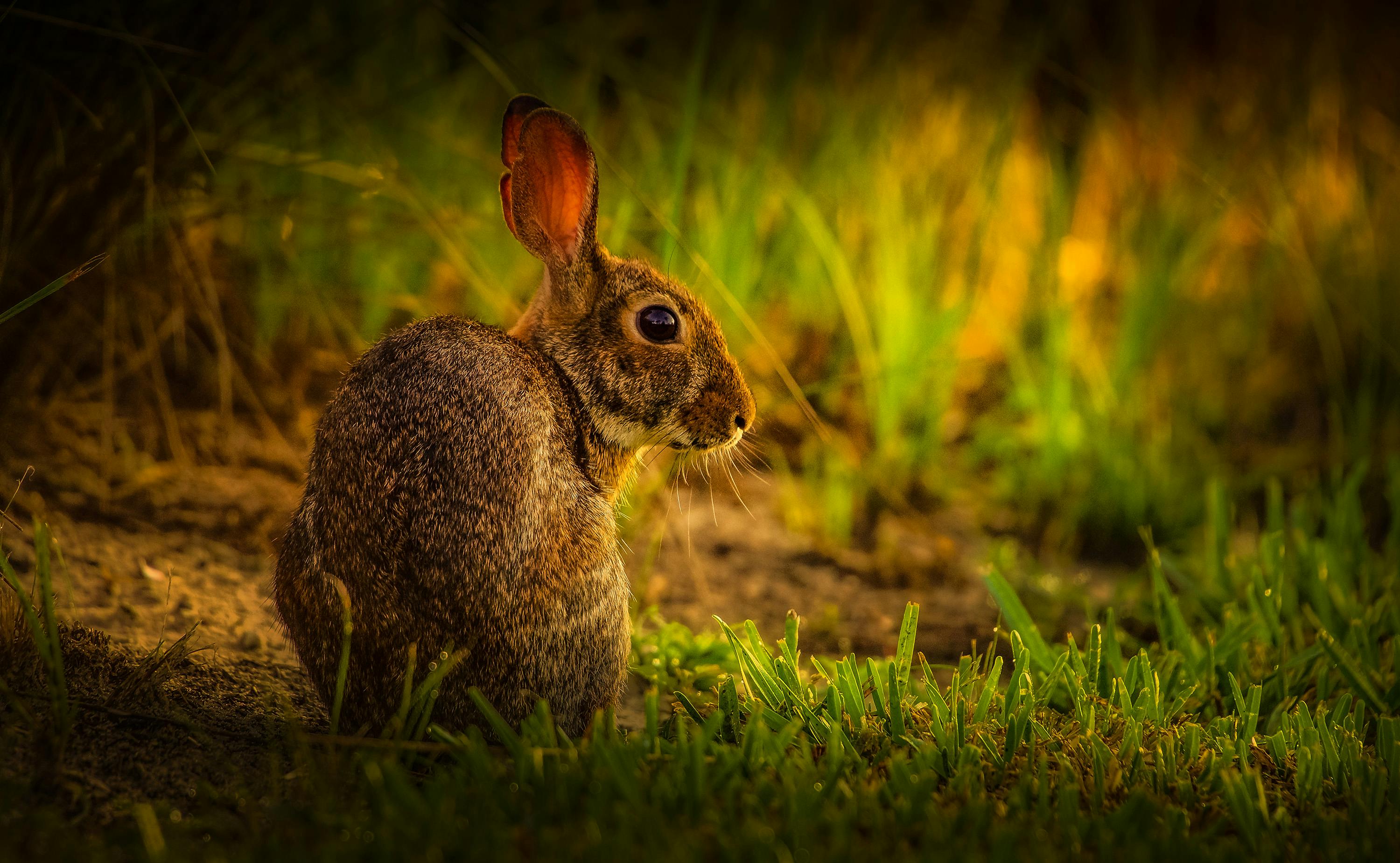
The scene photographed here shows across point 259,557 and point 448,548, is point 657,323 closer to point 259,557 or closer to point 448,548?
point 448,548

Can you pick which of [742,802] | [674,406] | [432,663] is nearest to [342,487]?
[432,663]

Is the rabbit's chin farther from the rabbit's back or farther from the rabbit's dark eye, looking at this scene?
the rabbit's back

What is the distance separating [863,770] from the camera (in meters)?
2.34

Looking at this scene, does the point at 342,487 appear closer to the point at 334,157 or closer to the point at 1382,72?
the point at 334,157

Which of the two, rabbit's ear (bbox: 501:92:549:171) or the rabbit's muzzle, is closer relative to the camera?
rabbit's ear (bbox: 501:92:549:171)

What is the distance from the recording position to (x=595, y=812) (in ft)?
6.54

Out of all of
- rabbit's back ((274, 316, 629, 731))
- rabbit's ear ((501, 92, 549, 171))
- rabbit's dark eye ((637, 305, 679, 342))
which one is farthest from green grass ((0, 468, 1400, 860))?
rabbit's ear ((501, 92, 549, 171))

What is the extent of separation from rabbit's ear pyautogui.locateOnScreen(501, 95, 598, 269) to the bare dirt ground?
1.01 meters

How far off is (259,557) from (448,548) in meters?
1.49

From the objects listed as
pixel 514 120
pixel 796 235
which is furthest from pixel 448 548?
pixel 796 235

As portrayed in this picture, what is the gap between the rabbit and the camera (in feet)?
7.95

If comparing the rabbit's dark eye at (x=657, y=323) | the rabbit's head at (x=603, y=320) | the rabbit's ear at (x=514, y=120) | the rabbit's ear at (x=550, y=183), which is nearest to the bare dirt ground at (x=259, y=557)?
the rabbit's head at (x=603, y=320)

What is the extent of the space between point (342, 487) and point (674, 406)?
907 millimetres

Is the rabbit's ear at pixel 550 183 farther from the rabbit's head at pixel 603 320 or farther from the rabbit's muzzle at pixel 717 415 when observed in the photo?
the rabbit's muzzle at pixel 717 415
